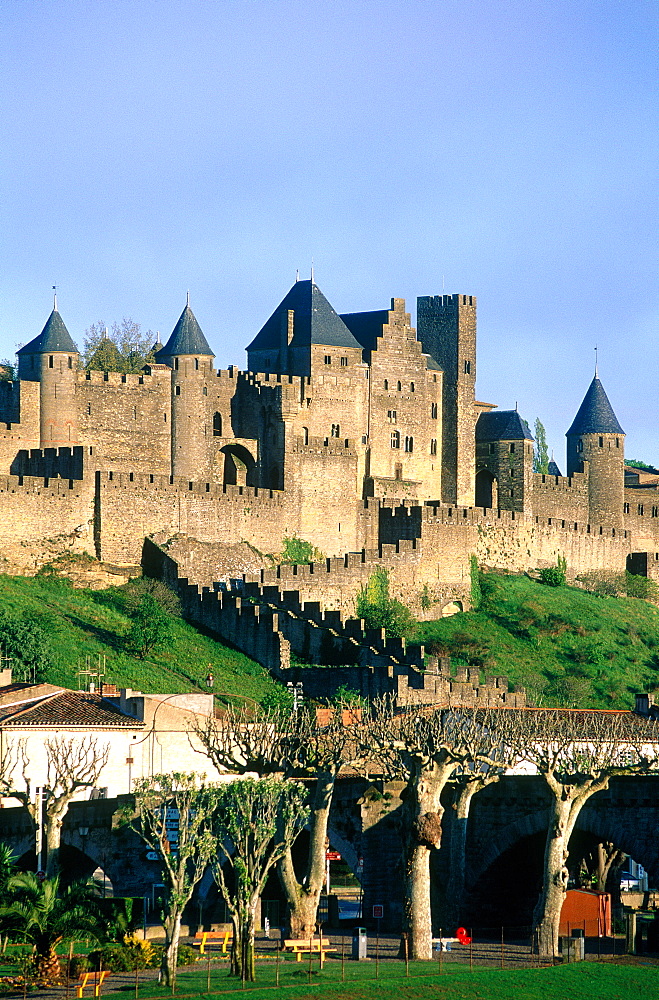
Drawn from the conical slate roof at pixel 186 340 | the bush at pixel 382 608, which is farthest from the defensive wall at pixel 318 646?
→ the conical slate roof at pixel 186 340

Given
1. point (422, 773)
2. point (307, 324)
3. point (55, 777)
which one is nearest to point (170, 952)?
point (422, 773)

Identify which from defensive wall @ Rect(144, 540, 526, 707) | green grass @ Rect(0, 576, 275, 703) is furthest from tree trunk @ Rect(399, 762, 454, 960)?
defensive wall @ Rect(144, 540, 526, 707)

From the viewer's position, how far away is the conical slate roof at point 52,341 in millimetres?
84250

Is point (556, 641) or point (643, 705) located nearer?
point (643, 705)

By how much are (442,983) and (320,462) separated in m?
47.5

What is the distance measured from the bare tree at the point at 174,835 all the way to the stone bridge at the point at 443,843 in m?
1.23

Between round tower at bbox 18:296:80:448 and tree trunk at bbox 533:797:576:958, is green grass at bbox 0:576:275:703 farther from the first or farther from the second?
tree trunk at bbox 533:797:576:958

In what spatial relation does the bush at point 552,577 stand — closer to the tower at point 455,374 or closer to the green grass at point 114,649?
the tower at point 455,374

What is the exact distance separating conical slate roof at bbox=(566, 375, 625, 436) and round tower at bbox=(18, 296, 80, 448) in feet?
102

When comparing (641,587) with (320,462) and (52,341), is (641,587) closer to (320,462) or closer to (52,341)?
(320,462)

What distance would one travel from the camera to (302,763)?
52.2m

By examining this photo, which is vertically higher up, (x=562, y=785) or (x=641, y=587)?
(x=641, y=587)

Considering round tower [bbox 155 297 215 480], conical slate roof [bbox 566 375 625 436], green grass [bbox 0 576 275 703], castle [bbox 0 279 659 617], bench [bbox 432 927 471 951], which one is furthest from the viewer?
conical slate roof [bbox 566 375 625 436]

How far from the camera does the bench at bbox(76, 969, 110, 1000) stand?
41.9 meters
